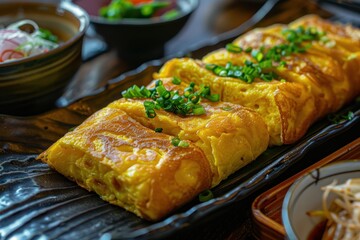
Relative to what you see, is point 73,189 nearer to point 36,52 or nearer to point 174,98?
point 174,98

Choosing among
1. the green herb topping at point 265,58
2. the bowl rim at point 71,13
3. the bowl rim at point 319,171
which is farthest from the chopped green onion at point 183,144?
the bowl rim at point 71,13

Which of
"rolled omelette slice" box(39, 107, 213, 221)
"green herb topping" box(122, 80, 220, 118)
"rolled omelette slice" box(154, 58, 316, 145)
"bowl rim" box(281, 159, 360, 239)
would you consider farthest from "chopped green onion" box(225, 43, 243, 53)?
"bowl rim" box(281, 159, 360, 239)

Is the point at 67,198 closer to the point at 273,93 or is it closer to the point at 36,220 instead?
the point at 36,220

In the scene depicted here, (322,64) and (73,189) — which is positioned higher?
(322,64)

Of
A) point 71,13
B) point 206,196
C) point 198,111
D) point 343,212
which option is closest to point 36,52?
point 71,13

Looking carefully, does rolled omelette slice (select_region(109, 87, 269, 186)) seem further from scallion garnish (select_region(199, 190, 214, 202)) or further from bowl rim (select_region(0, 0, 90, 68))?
bowl rim (select_region(0, 0, 90, 68))

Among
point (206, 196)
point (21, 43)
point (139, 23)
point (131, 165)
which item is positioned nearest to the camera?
point (131, 165)

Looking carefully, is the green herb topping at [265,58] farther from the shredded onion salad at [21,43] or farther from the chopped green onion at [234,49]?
the shredded onion salad at [21,43]
